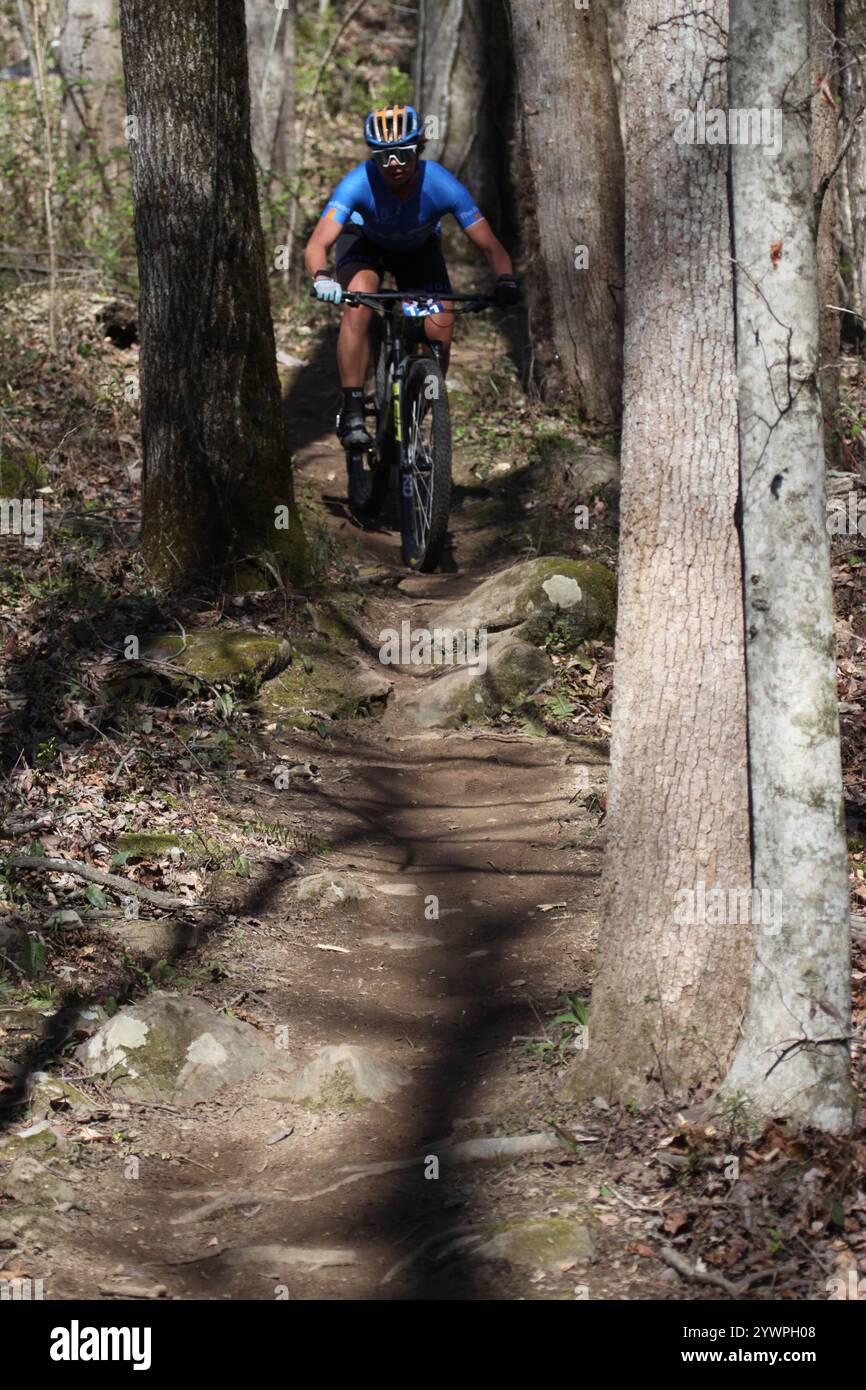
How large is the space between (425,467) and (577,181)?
352 cm

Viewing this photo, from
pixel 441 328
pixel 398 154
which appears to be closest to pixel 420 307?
pixel 441 328

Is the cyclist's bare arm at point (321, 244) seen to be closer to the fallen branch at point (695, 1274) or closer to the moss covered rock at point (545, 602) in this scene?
the moss covered rock at point (545, 602)

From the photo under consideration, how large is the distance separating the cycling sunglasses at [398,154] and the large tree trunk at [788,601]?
5.33m

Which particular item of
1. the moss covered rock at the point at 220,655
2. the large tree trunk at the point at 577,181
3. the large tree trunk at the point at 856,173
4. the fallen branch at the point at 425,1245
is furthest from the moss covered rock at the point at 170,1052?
the large tree trunk at the point at 856,173

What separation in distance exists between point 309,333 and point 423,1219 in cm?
1152

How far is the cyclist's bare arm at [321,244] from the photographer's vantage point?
27.8 ft

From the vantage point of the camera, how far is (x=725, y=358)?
12.9 feet

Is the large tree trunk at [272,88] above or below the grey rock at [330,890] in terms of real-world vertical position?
above

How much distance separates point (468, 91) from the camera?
49.6 ft

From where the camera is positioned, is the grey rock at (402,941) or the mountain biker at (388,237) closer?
the grey rock at (402,941)

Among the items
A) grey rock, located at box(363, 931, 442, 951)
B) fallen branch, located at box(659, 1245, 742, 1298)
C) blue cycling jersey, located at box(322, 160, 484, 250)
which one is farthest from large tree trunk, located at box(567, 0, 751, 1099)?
blue cycling jersey, located at box(322, 160, 484, 250)

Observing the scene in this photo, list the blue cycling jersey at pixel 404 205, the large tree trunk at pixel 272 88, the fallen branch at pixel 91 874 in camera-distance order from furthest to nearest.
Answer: the large tree trunk at pixel 272 88, the blue cycling jersey at pixel 404 205, the fallen branch at pixel 91 874

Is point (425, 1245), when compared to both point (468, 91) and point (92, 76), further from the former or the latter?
point (92, 76)
